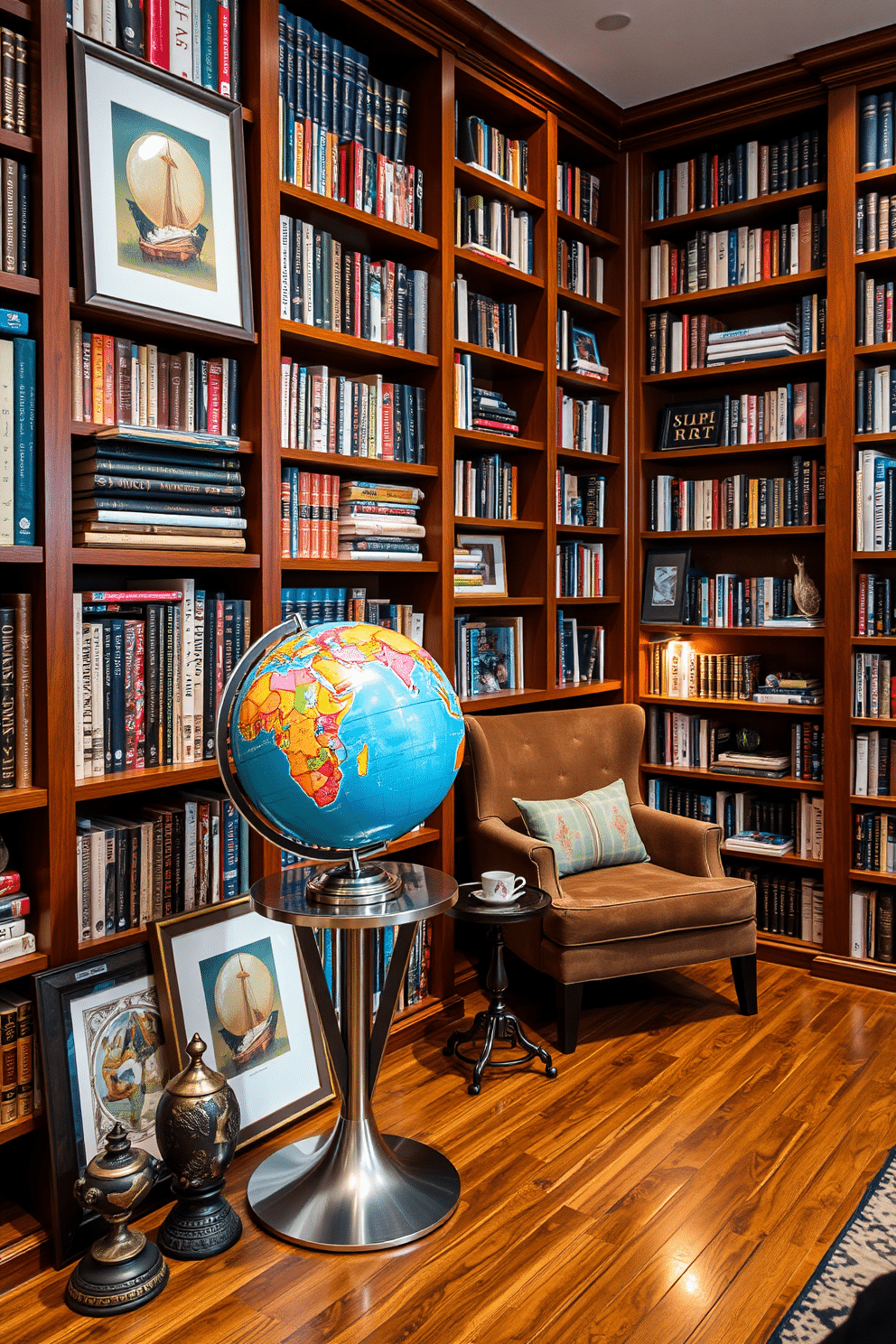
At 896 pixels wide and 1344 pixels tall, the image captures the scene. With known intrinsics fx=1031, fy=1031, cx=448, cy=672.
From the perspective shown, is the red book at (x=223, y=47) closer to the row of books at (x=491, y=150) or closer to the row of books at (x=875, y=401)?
the row of books at (x=491, y=150)

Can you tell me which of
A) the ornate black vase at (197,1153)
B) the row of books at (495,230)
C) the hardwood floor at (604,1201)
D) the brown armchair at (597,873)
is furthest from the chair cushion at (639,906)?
the row of books at (495,230)

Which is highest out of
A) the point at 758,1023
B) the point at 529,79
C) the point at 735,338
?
the point at 529,79

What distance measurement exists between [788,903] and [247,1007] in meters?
2.21

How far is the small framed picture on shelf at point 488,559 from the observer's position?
11.8 ft

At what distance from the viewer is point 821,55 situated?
135 inches

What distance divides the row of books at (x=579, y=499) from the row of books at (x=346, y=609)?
0.94 m

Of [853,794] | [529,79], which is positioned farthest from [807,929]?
[529,79]

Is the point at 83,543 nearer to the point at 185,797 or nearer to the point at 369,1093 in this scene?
the point at 185,797

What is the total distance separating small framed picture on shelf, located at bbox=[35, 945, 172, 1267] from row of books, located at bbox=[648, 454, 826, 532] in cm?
270

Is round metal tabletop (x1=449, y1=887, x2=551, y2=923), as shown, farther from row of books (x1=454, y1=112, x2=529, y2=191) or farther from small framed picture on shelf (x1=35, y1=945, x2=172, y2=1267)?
row of books (x1=454, y1=112, x2=529, y2=191)

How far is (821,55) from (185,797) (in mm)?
3143

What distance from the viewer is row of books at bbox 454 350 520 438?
3.35 meters

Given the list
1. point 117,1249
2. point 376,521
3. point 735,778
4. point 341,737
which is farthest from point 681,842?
point 117,1249

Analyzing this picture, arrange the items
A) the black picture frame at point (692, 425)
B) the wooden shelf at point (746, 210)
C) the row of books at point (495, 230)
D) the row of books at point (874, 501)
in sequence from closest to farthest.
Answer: the row of books at point (495, 230) → the row of books at point (874, 501) → the wooden shelf at point (746, 210) → the black picture frame at point (692, 425)
